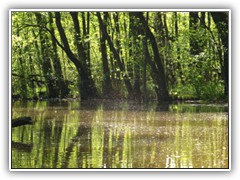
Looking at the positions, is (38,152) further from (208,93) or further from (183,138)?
(208,93)

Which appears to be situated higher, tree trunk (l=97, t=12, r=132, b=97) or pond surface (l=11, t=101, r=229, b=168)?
tree trunk (l=97, t=12, r=132, b=97)

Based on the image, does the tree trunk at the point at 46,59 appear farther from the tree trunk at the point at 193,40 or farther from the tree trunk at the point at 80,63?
the tree trunk at the point at 193,40

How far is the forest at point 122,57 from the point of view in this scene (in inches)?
381

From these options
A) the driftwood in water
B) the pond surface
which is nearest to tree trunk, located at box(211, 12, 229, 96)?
the pond surface

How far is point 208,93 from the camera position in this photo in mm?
10531

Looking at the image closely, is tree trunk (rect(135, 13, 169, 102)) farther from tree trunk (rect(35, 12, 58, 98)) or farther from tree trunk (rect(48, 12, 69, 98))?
tree trunk (rect(35, 12, 58, 98))

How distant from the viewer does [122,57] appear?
11734mm

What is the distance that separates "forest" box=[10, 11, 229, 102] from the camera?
9.69 m

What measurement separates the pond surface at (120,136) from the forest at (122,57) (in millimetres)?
341

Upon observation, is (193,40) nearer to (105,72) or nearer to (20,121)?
(105,72)

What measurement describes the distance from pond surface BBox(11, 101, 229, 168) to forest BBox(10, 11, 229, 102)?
0.34 meters

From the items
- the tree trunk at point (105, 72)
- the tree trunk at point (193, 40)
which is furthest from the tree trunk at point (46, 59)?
the tree trunk at point (193, 40)

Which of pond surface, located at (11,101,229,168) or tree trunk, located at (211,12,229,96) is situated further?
tree trunk, located at (211,12,229,96)

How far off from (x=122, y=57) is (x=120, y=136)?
2.65 m
